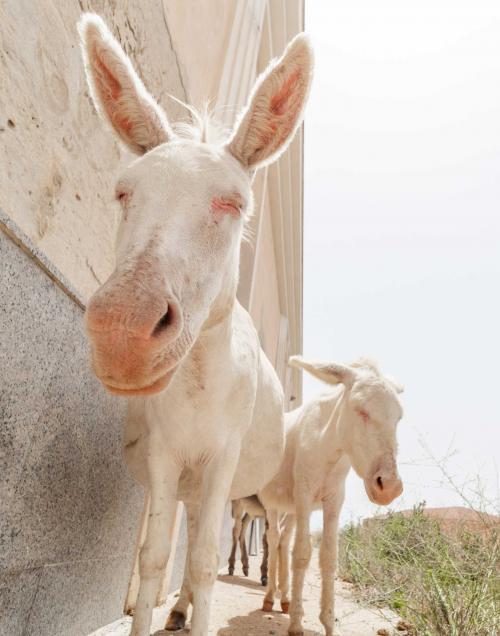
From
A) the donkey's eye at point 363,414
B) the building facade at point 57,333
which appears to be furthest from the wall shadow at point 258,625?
the donkey's eye at point 363,414

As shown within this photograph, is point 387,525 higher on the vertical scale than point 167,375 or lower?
higher

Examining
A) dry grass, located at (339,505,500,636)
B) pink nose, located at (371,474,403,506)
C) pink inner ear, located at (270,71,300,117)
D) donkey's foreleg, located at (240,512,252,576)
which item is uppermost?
pink inner ear, located at (270,71,300,117)

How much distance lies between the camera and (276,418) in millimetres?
3393

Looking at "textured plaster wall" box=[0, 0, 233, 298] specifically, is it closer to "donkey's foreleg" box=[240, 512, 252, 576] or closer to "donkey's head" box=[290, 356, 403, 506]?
"donkey's head" box=[290, 356, 403, 506]

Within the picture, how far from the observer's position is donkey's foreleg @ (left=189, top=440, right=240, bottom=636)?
218 cm

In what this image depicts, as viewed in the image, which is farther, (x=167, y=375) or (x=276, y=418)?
(x=276, y=418)

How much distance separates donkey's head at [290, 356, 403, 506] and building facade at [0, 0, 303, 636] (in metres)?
1.44

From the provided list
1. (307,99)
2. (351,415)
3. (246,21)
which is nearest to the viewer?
(307,99)

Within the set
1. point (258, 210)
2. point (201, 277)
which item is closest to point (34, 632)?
point (201, 277)

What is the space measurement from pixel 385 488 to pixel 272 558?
1.91m

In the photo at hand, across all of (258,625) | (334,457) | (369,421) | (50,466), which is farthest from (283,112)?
(258,625)

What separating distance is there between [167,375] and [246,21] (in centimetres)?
674

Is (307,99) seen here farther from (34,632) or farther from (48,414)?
(34,632)

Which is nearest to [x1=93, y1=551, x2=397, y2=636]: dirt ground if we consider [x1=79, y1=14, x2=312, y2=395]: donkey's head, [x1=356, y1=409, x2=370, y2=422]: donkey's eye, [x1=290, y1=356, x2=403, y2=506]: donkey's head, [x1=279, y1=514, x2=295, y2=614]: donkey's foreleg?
[x1=279, y1=514, x2=295, y2=614]: donkey's foreleg
